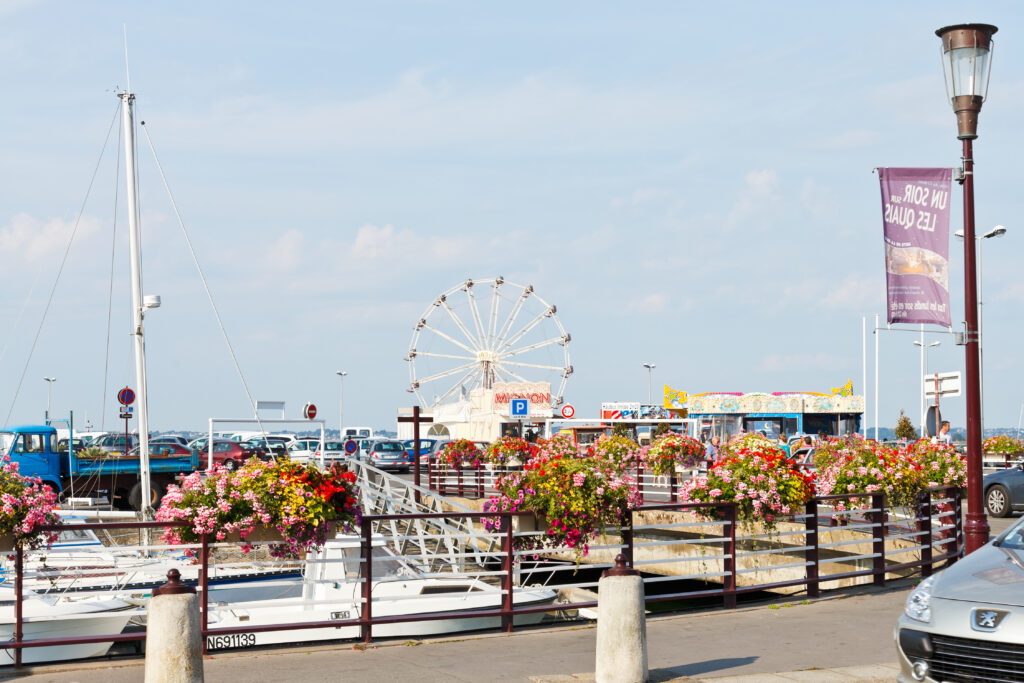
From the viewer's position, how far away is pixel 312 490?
1062 centimetres

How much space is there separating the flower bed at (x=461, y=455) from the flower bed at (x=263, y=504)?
2337cm

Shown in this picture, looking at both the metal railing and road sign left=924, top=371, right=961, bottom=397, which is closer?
the metal railing

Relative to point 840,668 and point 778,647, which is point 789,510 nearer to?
point 778,647

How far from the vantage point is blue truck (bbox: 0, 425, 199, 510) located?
108ft

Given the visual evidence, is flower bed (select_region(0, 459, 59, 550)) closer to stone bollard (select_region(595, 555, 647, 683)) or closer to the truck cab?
stone bollard (select_region(595, 555, 647, 683))

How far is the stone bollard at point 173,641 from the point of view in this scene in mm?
7820

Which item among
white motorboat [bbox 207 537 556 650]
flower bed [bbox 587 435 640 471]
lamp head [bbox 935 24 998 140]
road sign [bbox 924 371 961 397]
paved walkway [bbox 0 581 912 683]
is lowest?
white motorboat [bbox 207 537 556 650]

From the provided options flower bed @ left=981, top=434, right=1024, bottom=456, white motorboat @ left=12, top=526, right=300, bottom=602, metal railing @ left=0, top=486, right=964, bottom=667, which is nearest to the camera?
metal railing @ left=0, top=486, right=964, bottom=667

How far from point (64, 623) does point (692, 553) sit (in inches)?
521

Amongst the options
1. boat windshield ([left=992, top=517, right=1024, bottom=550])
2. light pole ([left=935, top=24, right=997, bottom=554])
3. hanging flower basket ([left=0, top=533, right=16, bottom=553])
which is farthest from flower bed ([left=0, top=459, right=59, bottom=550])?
light pole ([left=935, top=24, right=997, bottom=554])

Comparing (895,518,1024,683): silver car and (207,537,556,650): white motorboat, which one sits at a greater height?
(895,518,1024,683): silver car

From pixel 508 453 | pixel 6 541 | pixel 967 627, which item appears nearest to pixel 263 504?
pixel 6 541

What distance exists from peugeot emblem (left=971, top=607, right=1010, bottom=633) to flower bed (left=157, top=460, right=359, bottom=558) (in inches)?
232

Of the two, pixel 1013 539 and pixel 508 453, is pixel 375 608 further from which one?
pixel 508 453
